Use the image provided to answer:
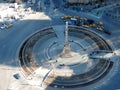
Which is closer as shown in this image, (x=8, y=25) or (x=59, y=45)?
(x=59, y=45)

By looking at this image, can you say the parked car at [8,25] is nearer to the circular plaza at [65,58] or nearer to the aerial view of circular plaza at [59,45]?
the aerial view of circular plaza at [59,45]

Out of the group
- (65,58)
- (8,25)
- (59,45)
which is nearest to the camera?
(65,58)

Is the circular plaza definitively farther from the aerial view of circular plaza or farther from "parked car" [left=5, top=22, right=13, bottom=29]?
"parked car" [left=5, top=22, right=13, bottom=29]

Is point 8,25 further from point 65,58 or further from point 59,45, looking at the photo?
point 65,58

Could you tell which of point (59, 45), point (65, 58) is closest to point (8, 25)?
point (59, 45)

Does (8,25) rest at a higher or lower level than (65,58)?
higher

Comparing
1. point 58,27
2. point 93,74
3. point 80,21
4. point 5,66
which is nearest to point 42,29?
point 58,27

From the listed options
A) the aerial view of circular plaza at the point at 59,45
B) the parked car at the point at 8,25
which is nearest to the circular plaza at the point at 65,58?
the aerial view of circular plaza at the point at 59,45

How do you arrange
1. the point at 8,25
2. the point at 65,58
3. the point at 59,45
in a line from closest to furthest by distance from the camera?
the point at 65,58 → the point at 59,45 → the point at 8,25

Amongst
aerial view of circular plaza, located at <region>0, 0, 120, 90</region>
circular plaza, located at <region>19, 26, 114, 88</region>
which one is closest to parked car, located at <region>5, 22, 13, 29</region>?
aerial view of circular plaza, located at <region>0, 0, 120, 90</region>
